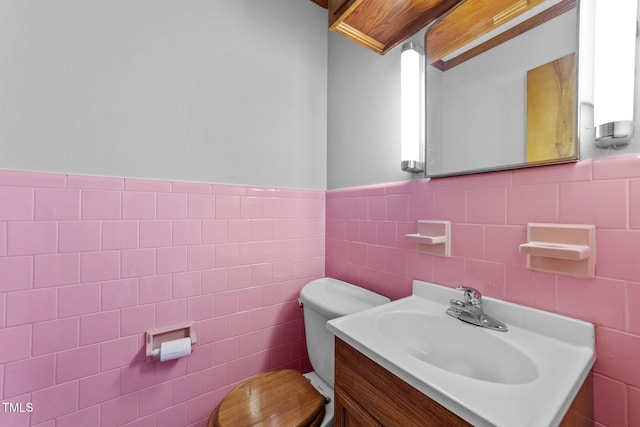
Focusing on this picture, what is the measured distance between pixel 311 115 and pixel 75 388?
5.03 feet

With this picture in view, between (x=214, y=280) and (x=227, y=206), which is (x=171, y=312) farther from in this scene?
(x=227, y=206)

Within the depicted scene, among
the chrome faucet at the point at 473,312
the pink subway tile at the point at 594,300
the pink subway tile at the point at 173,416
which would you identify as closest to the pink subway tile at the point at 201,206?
Answer: the pink subway tile at the point at 173,416

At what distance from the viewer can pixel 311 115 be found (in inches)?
55.9

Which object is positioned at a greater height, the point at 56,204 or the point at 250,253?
the point at 56,204

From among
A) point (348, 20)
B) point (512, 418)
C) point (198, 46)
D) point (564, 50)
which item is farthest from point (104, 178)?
point (564, 50)

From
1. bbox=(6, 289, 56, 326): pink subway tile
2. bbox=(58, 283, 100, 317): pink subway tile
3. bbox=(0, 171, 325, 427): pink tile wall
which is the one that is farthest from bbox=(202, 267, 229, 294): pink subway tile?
bbox=(6, 289, 56, 326): pink subway tile

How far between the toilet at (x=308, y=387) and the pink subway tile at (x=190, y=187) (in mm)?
653

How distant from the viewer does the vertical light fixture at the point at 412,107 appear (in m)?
0.96

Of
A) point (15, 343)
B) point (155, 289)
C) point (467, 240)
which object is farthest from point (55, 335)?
point (467, 240)

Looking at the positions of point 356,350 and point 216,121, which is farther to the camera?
point 216,121

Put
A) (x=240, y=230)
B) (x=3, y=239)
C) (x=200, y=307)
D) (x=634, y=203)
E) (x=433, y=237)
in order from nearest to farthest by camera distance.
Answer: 1. (x=634, y=203)
2. (x=3, y=239)
3. (x=433, y=237)
4. (x=200, y=307)
5. (x=240, y=230)

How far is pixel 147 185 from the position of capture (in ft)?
3.19

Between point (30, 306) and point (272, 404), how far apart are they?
87 cm

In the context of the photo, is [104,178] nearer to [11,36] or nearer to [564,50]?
[11,36]
